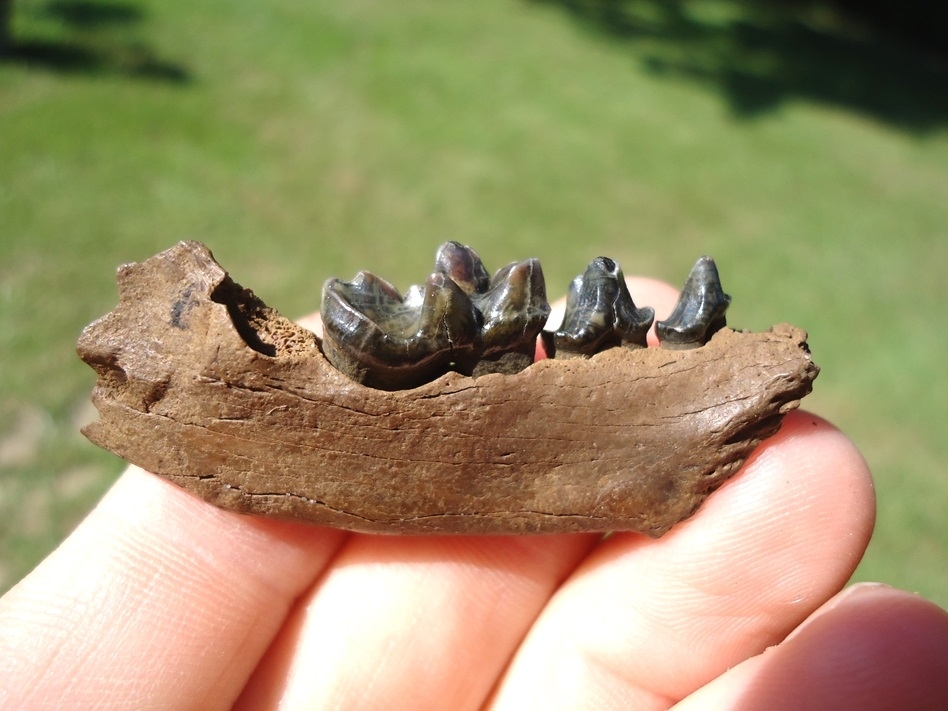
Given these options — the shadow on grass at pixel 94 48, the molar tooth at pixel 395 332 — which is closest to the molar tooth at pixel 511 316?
the molar tooth at pixel 395 332

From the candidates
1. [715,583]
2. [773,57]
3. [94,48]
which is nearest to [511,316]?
[715,583]

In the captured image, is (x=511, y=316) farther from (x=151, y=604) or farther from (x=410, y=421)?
(x=151, y=604)

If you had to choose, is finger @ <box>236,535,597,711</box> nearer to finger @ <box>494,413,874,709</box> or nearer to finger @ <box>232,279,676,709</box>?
finger @ <box>232,279,676,709</box>

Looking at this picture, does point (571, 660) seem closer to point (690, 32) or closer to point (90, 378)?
point (90, 378)

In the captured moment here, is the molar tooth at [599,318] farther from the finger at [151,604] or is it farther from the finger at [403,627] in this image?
the finger at [151,604]

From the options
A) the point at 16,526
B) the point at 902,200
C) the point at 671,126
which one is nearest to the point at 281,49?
the point at 671,126

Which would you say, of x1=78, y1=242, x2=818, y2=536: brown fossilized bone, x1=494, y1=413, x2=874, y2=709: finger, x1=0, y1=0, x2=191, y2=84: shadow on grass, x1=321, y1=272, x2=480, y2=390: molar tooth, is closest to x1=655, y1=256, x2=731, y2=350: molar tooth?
x1=78, y1=242, x2=818, y2=536: brown fossilized bone
